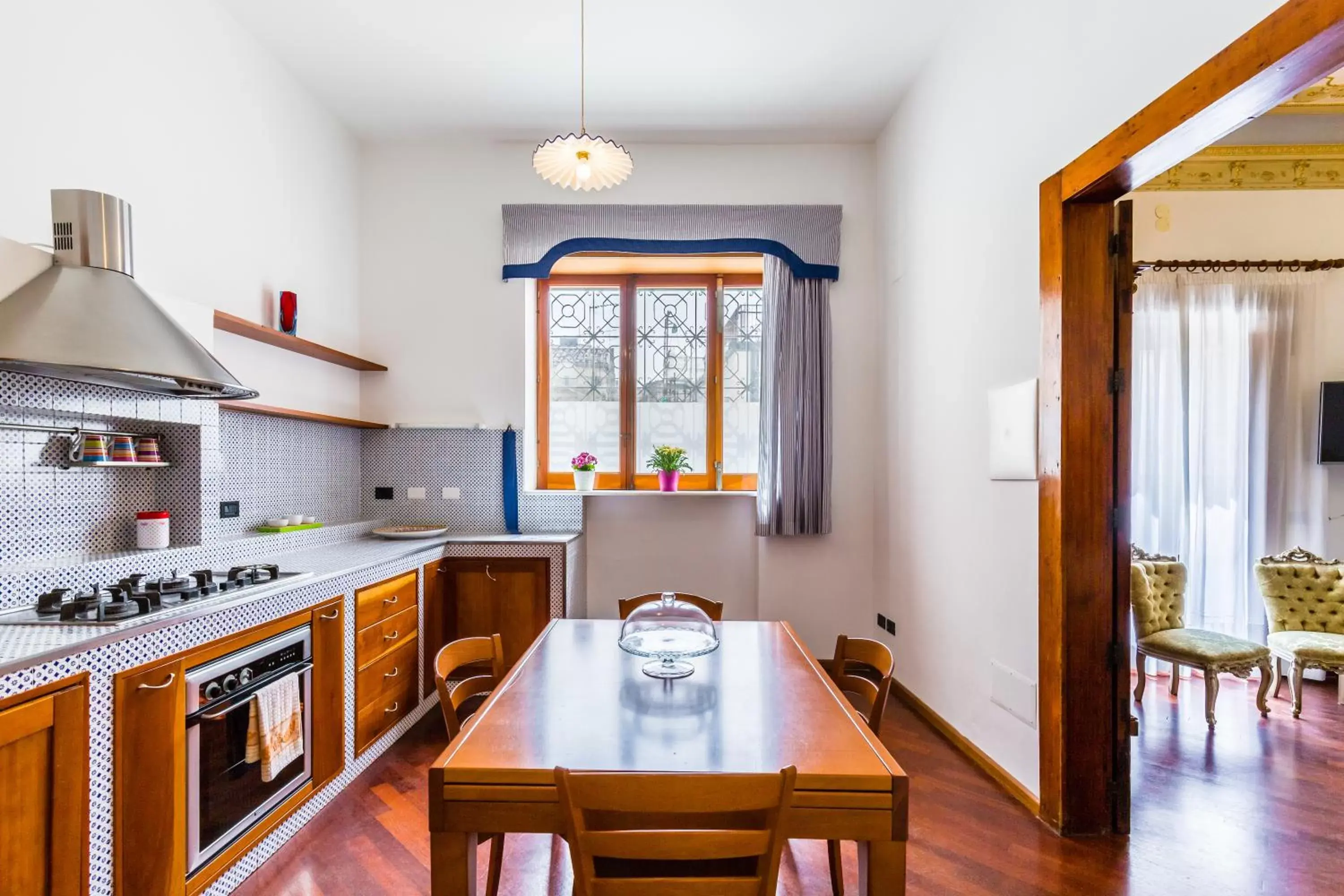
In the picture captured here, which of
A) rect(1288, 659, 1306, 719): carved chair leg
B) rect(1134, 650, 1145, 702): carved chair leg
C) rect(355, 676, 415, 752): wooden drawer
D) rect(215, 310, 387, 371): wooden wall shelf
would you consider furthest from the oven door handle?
rect(1288, 659, 1306, 719): carved chair leg

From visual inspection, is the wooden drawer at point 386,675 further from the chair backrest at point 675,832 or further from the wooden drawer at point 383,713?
the chair backrest at point 675,832

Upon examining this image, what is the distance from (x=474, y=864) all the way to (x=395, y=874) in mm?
1146

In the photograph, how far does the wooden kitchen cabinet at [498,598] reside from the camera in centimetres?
368

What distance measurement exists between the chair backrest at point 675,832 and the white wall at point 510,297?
10.4 feet

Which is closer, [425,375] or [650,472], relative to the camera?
[425,375]

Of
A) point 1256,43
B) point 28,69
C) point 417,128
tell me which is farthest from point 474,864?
point 417,128

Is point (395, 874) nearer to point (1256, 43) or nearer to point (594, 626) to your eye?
point (594, 626)

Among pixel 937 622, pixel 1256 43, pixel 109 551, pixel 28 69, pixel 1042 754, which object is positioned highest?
pixel 28 69

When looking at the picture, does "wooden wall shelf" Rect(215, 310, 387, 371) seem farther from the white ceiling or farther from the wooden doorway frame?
the wooden doorway frame

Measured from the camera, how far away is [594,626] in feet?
7.96

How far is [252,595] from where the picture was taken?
2.19 meters

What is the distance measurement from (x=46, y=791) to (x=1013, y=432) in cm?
325

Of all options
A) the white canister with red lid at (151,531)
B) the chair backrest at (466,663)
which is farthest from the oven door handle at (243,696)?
the white canister with red lid at (151,531)

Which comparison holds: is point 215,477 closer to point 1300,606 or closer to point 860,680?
point 860,680
